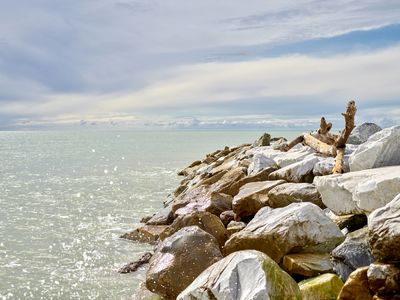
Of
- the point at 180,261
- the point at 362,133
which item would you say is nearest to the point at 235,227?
the point at 180,261

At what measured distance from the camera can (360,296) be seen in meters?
6.73

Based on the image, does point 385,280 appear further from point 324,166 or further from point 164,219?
point 164,219

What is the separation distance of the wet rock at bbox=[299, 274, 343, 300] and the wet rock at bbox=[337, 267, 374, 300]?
57 centimetres

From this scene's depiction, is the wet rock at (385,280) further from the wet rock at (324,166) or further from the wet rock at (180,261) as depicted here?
the wet rock at (324,166)

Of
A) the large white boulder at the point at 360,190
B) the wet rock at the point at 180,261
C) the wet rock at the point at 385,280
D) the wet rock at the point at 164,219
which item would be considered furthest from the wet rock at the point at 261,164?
the wet rock at the point at 385,280

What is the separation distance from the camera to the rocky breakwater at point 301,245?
6723 millimetres

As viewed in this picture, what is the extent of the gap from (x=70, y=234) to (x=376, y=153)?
37.5 ft

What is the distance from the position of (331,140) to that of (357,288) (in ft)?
39.9

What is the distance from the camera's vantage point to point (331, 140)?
723 inches

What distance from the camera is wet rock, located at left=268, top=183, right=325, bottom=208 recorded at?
37.5 feet

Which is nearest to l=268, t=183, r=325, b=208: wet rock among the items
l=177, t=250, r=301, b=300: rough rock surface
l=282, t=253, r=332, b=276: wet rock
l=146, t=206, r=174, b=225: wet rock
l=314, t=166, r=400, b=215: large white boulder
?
l=314, t=166, r=400, b=215: large white boulder

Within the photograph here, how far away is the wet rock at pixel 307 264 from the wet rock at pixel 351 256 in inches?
9.9

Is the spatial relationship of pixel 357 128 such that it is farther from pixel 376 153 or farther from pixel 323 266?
pixel 323 266

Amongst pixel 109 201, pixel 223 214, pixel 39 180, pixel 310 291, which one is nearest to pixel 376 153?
pixel 310 291
